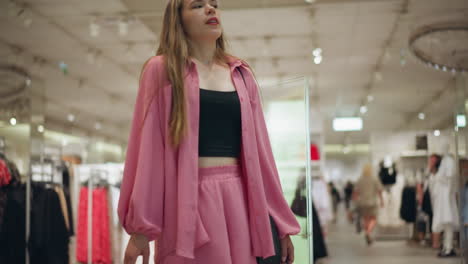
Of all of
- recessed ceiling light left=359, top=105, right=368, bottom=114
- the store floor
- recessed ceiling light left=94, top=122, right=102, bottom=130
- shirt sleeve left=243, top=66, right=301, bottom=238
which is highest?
recessed ceiling light left=359, top=105, right=368, bottom=114

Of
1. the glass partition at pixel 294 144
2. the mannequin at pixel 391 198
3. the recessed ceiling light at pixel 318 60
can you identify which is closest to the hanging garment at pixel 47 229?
the glass partition at pixel 294 144

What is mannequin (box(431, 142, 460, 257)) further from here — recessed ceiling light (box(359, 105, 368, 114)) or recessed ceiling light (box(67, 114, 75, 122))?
recessed ceiling light (box(67, 114, 75, 122))

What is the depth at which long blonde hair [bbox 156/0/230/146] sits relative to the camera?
4.91 ft

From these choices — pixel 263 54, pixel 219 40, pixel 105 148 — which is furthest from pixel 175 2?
pixel 105 148

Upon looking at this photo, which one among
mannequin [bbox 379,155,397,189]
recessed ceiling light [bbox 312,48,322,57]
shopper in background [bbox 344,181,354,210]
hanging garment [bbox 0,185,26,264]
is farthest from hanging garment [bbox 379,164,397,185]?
shopper in background [bbox 344,181,354,210]

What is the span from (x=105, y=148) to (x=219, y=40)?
10.3 meters

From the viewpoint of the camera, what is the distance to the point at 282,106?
3.80m

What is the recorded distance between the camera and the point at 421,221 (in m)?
9.92

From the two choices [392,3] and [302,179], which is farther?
[392,3]

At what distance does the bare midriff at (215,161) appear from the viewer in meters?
1.55

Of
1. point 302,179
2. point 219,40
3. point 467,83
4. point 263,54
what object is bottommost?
point 302,179

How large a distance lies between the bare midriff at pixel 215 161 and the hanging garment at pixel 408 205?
9.57 m

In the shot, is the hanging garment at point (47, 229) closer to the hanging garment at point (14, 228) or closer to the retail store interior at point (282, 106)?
the retail store interior at point (282, 106)

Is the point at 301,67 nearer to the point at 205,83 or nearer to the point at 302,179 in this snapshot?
the point at 302,179
